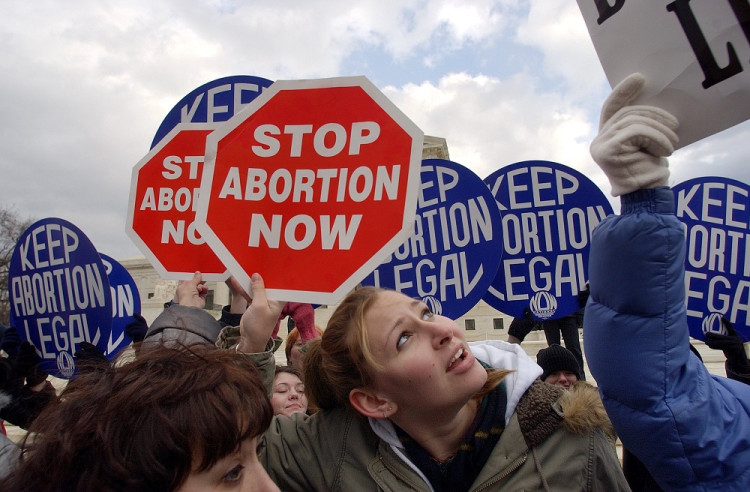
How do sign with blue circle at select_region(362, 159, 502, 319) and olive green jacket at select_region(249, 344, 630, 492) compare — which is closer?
olive green jacket at select_region(249, 344, 630, 492)

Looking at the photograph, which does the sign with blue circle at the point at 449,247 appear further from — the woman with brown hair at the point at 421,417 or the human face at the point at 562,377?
the woman with brown hair at the point at 421,417

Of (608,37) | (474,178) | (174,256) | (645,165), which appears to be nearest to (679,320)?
(645,165)

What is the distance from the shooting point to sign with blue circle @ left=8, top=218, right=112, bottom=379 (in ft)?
10.6

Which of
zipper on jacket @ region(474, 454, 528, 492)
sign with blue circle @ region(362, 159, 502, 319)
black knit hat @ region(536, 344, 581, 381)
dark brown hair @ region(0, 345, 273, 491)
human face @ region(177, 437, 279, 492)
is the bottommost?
black knit hat @ region(536, 344, 581, 381)

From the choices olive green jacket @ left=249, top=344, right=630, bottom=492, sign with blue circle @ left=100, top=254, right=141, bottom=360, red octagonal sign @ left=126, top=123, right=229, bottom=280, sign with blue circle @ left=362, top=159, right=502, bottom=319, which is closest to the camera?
olive green jacket @ left=249, top=344, right=630, bottom=492

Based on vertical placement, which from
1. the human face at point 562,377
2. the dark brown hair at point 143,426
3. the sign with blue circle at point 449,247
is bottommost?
the human face at point 562,377

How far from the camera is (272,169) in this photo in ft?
6.04

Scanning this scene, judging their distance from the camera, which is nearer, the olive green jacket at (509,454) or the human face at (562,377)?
the olive green jacket at (509,454)

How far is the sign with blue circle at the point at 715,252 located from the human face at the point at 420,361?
87.8 inches

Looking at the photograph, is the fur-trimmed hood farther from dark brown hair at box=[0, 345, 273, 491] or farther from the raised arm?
dark brown hair at box=[0, 345, 273, 491]

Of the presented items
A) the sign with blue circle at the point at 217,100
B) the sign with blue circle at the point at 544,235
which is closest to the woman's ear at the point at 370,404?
the sign with blue circle at the point at 217,100

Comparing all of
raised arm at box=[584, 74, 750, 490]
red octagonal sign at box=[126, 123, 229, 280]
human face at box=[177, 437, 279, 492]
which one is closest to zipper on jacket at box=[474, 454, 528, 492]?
raised arm at box=[584, 74, 750, 490]

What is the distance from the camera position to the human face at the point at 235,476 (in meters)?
1.12

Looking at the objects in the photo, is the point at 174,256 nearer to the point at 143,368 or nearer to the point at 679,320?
the point at 143,368
